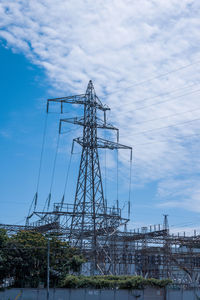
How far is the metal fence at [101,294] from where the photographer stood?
3338cm

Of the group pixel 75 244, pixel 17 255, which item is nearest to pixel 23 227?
pixel 75 244

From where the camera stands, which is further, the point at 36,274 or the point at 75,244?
the point at 75,244

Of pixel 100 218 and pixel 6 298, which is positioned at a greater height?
pixel 100 218

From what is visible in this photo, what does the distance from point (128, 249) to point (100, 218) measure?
10214 mm

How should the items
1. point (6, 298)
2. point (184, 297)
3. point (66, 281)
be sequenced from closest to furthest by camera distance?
1. point (6, 298)
2. point (66, 281)
3. point (184, 297)

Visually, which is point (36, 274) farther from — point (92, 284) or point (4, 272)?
point (92, 284)

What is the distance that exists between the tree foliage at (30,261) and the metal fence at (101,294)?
9.04 ft

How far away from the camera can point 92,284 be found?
37.2 meters

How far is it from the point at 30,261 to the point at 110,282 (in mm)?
7916

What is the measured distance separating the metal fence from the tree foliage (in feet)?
9.04

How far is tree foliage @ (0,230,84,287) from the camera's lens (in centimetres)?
3716

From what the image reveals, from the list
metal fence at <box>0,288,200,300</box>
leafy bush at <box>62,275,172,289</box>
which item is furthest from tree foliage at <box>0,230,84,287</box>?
metal fence at <box>0,288,200,300</box>

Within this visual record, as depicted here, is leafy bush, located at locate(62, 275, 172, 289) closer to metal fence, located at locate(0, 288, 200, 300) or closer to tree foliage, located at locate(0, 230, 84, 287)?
metal fence, located at locate(0, 288, 200, 300)

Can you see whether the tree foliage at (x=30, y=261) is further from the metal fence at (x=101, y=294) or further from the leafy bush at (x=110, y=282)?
the metal fence at (x=101, y=294)
